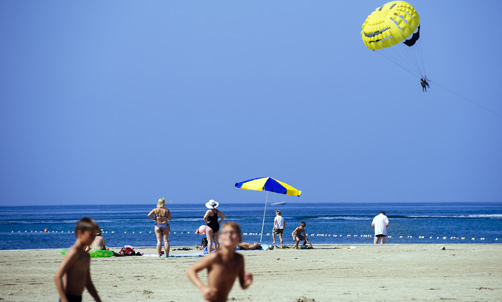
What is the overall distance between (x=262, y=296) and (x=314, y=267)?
14.5 feet

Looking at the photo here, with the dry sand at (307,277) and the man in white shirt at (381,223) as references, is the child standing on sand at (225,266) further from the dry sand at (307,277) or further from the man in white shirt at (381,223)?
the man in white shirt at (381,223)

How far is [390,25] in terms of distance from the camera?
72.4 ft

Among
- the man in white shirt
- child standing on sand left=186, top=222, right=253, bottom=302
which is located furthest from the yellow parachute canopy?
child standing on sand left=186, top=222, right=253, bottom=302

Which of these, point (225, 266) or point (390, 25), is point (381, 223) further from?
point (225, 266)

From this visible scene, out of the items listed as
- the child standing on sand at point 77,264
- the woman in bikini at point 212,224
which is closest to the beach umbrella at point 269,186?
the woman in bikini at point 212,224

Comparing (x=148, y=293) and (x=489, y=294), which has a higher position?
(x=489, y=294)

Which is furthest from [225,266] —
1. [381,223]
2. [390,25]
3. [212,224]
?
[390,25]

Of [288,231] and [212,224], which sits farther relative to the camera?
[288,231]

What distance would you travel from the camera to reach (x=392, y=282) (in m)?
11.2

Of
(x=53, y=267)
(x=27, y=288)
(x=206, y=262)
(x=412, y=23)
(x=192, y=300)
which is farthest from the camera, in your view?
(x=412, y=23)

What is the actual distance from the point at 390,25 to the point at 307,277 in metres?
12.5

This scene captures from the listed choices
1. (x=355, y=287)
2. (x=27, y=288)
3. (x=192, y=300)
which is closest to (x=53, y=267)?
(x=27, y=288)

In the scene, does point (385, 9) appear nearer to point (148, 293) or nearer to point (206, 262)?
point (148, 293)

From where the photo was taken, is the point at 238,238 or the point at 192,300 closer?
the point at 238,238
